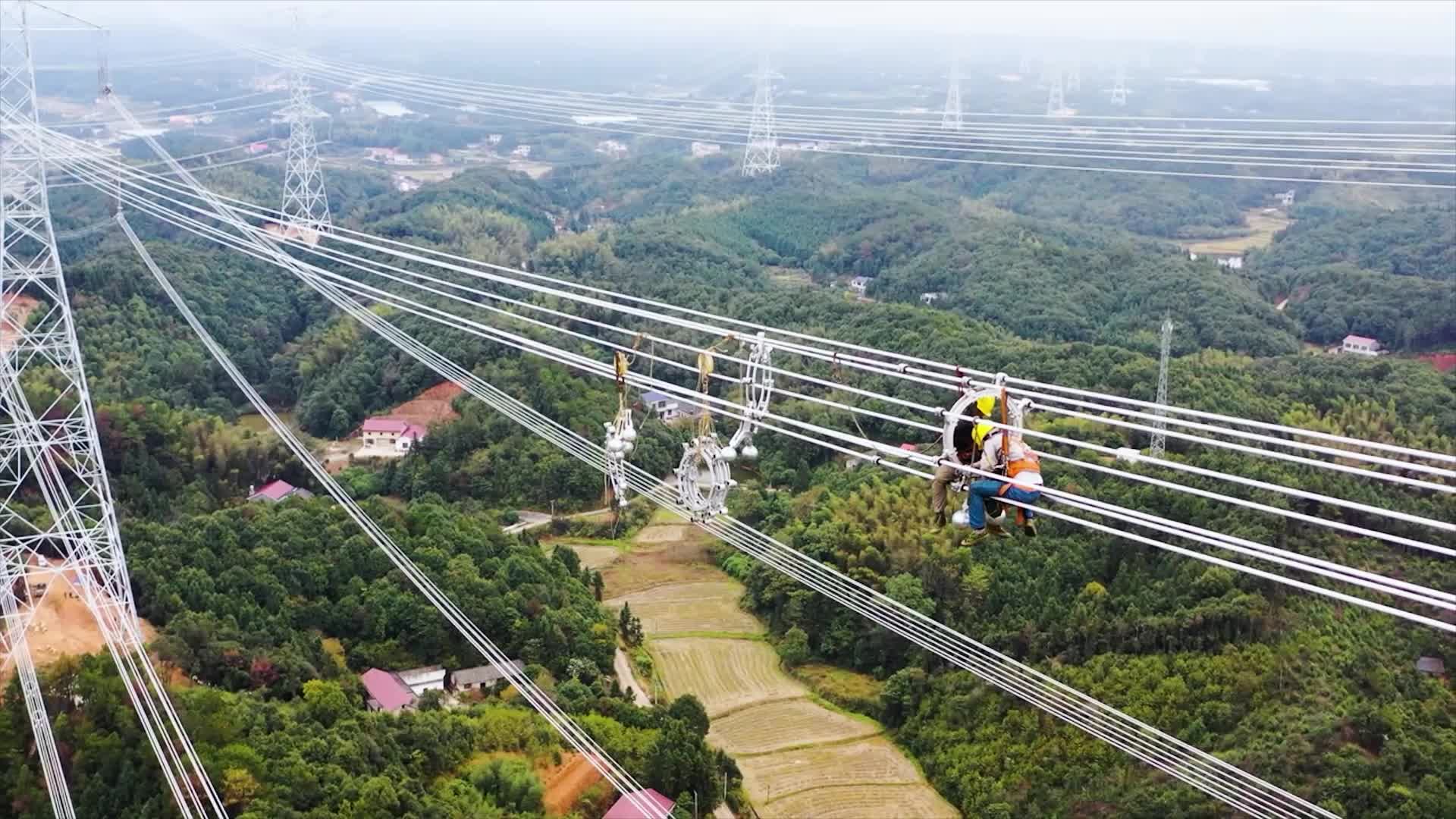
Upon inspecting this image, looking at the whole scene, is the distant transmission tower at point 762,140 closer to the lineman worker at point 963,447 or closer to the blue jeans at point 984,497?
the lineman worker at point 963,447

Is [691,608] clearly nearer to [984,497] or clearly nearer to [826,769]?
[826,769]

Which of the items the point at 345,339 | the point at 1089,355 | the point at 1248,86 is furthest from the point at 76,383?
the point at 1248,86

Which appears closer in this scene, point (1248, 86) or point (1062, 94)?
point (1062, 94)

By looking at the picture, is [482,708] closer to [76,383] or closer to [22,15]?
[76,383]

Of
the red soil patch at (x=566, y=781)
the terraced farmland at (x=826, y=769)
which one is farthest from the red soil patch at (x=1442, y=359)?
the red soil patch at (x=566, y=781)

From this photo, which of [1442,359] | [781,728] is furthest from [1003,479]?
[1442,359]
